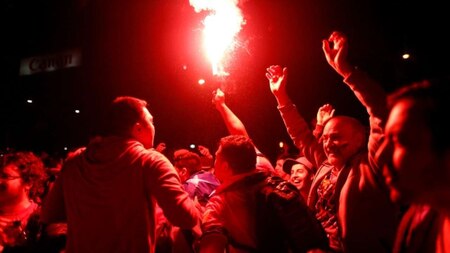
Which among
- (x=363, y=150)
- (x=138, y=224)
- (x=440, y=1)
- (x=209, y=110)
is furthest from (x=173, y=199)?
(x=209, y=110)

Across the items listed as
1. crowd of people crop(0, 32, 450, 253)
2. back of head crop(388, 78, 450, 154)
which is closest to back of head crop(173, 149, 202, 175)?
crowd of people crop(0, 32, 450, 253)

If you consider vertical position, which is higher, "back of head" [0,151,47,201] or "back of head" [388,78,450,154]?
"back of head" [388,78,450,154]

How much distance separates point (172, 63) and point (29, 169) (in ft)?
47.2

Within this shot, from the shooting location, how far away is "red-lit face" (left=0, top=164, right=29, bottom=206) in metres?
4.73

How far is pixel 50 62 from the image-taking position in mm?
19531

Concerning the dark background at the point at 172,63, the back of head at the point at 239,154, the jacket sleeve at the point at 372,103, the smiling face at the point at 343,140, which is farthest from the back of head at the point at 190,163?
the dark background at the point at 172,63

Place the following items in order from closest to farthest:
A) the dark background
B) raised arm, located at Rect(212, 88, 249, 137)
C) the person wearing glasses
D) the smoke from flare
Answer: the person wearing glasses < raised arm, located at Rect(212, 88, 249, 137) < the smoke from flare < the dark background

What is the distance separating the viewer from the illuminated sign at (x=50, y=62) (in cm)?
1875

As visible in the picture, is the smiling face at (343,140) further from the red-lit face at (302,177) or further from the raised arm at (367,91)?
the red-lit face at (302,177)

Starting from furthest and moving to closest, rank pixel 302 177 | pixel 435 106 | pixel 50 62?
pixel 50 62, pixel 302 177, pixel 435 106

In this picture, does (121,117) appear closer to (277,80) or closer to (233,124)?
(233,124)

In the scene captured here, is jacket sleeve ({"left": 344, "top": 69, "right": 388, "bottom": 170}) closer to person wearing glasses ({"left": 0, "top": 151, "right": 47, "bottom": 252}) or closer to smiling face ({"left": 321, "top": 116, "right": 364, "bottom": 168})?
smiling face ({"left": 321, "top": 116, "right": 364, "bottom": 168})

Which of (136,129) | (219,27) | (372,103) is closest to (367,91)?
(372,103)

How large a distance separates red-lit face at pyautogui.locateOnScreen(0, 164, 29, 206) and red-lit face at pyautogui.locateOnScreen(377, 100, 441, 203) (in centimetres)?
446
